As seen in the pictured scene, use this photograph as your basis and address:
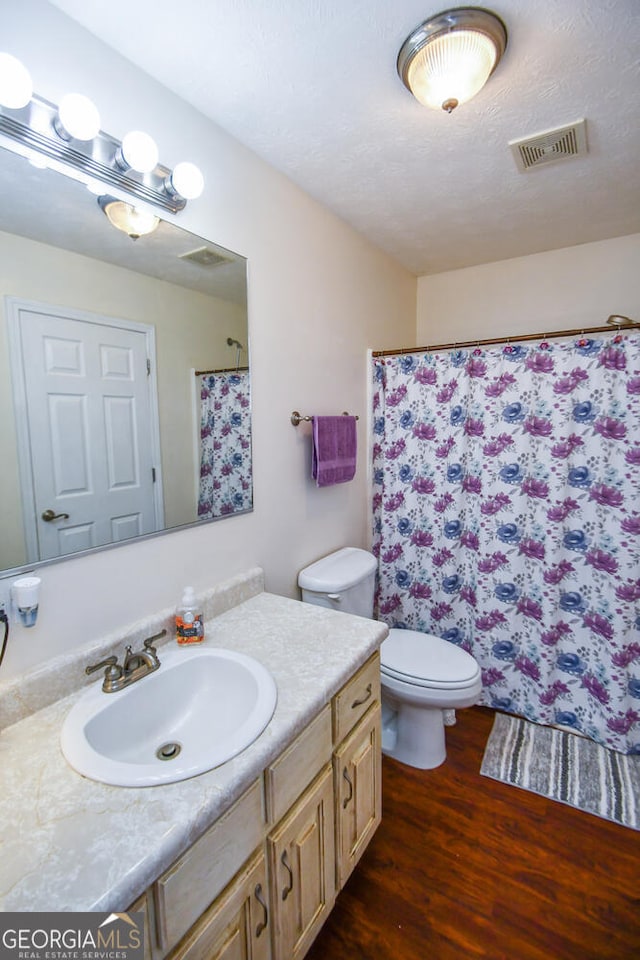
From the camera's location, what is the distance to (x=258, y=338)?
148 cm

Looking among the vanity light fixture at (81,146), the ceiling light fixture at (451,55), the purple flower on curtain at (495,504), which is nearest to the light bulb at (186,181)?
the vanity light fixture at (81,146)

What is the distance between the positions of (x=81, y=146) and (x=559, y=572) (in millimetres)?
2167

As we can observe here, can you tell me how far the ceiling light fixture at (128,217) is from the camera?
1050mm

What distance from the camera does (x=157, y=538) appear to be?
1.19m

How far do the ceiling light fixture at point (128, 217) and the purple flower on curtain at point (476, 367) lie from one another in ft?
4.63

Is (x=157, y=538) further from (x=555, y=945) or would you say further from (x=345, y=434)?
(x=555, y=945)

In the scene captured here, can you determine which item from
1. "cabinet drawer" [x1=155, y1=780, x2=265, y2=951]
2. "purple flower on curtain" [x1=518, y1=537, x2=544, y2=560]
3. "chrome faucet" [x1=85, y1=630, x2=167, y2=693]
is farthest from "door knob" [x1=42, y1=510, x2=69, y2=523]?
"purple flower on curtain" [x1=518, y1=537, x2=544, y2=560]

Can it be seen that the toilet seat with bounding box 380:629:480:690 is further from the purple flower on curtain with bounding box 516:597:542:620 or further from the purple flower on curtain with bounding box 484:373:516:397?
the purple flower on curtain with bounding box 484:373:516:397

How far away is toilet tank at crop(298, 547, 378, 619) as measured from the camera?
65.6 inches

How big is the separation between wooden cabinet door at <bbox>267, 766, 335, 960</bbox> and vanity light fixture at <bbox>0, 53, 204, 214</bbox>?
1.51 metres

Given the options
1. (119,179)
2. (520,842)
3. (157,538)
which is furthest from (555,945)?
(119,179)

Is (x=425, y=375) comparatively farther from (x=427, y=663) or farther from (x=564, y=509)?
(x=427, y=663)

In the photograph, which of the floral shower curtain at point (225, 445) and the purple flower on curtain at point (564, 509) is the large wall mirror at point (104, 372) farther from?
the purple flower on curtain at point (564, 509)

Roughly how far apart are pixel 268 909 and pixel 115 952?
42 centimetres
